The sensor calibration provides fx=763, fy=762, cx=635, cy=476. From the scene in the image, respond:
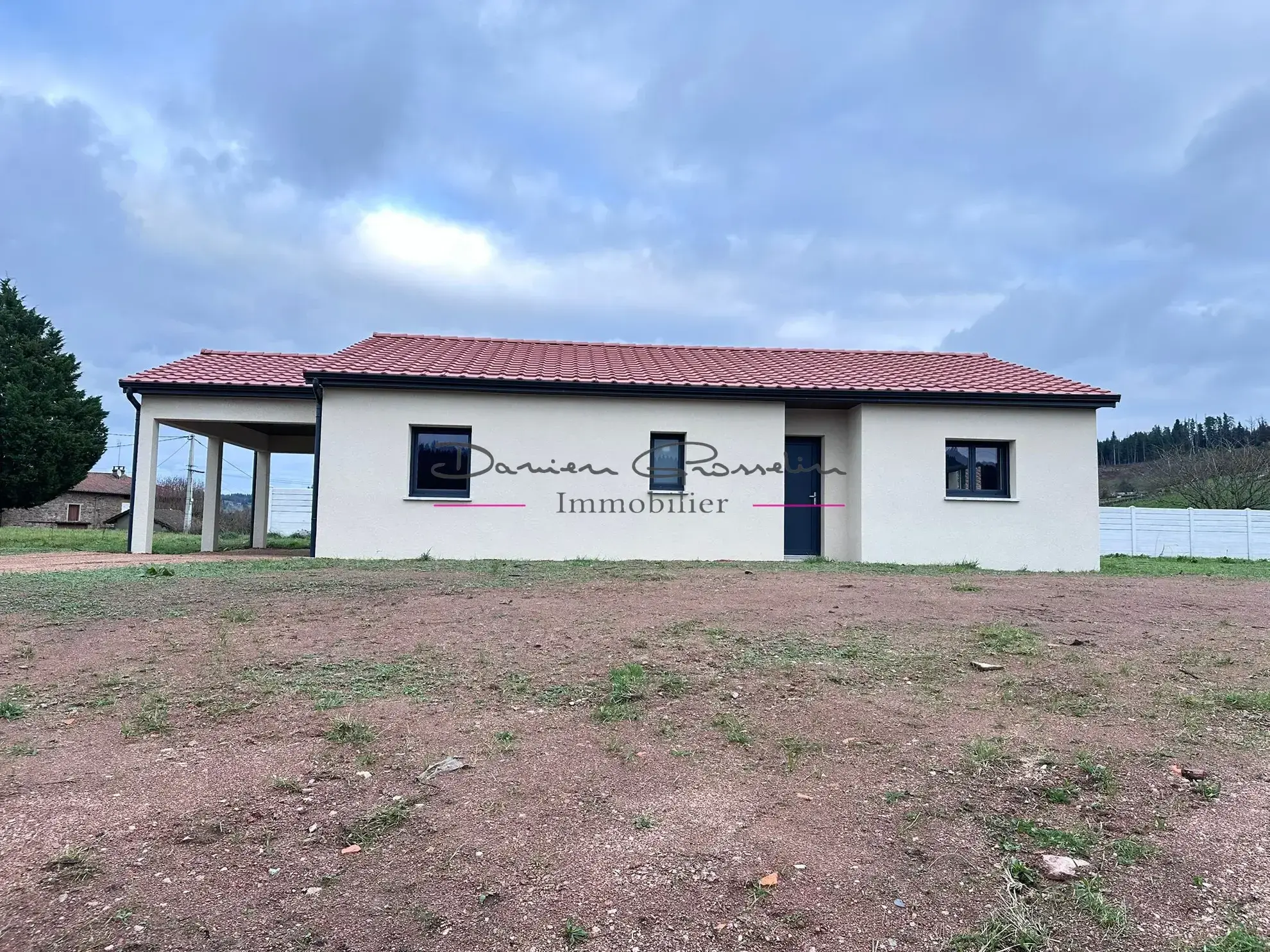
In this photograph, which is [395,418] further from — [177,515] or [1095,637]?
[177,515]

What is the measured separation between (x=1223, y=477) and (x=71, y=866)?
118 feet

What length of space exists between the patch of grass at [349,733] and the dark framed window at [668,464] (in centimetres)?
946

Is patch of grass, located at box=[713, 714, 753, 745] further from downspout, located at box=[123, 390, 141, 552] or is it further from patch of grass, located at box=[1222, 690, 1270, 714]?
downspout, located at box=[123, 390, 141, 552]

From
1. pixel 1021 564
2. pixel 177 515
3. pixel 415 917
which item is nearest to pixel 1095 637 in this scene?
pixel 415 917

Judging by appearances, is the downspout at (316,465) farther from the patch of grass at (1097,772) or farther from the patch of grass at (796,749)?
the patch of grass at (1097,772)

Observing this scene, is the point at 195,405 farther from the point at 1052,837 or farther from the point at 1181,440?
the point at 1181,440

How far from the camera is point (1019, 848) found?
115 inches

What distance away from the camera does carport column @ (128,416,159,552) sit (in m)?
13.3

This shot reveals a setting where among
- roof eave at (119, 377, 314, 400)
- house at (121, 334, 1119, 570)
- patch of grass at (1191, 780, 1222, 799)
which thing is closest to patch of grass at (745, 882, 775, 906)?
patch of grass at (1191, 780, 1222, 799)

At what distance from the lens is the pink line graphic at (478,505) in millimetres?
12719

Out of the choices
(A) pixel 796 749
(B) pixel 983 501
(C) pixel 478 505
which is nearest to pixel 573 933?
(A) pixel 796 749

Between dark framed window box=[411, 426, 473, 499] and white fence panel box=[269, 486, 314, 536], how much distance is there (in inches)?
494

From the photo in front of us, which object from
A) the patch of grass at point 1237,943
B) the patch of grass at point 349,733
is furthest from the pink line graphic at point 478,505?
the patch of grass at point 1237,943

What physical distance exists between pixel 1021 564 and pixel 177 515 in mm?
41841
